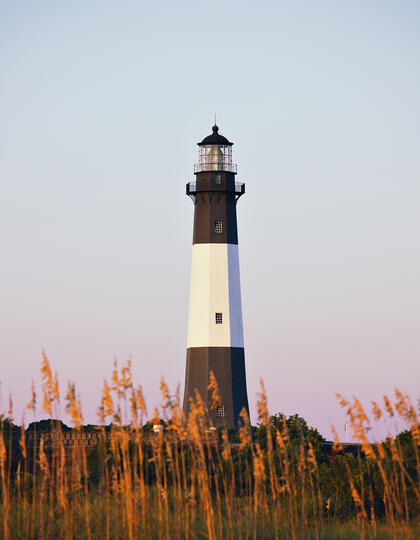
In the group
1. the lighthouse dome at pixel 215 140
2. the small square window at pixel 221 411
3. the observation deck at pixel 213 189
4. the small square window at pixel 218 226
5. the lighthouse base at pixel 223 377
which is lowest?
the small square window at pixel 221 411

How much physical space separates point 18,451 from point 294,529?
12.9 m

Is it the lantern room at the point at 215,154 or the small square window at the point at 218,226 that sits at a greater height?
the lantern room at the point at 215,154

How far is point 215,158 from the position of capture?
4712 centimetres

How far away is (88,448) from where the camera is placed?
28109 millimetres

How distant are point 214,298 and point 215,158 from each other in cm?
787

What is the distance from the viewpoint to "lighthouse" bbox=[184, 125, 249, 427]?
43.3 m

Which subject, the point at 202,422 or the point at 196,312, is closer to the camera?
the point at 202,422

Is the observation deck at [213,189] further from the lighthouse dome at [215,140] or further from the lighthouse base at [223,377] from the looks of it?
the lighthouse base at [223,377]

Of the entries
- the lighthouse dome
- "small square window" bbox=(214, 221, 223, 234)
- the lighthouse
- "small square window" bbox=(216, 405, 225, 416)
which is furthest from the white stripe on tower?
the lighthouse dome

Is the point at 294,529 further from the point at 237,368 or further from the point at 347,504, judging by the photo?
the point at 237,368

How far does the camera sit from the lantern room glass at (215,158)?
46.9 metres

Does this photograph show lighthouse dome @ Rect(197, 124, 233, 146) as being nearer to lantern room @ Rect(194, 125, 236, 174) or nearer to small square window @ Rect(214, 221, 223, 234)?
lantern room @ Rect(194, 125, 236, 174)

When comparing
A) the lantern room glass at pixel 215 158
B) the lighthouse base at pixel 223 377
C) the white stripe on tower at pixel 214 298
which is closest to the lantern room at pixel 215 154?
the lantern room glass at pixel 215 158

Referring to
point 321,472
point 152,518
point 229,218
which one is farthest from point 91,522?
point 229,218
